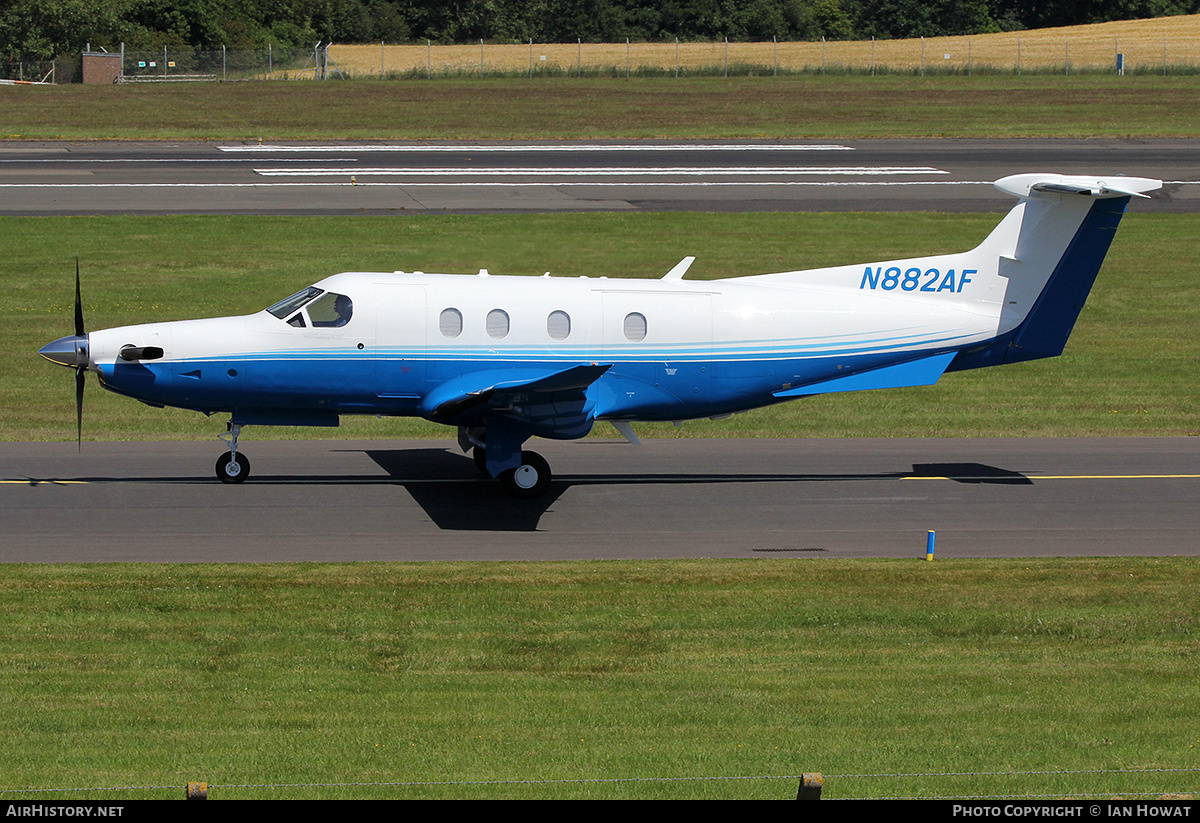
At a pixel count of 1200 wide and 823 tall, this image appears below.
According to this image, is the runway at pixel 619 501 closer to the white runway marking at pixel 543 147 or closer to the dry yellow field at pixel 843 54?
the white runway marking at pixel 543 147

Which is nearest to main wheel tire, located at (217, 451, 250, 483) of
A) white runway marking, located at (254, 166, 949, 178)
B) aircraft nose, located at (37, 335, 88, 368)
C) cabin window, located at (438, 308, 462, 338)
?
aircraft nose, located at (37, 335, 88, 368)

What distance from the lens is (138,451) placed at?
20453 mm

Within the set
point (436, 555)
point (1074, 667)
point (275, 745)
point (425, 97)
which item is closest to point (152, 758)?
point (275, 745)

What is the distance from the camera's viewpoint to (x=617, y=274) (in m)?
31.4

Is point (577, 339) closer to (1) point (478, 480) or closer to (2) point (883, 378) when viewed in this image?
(1) point (478, 480)

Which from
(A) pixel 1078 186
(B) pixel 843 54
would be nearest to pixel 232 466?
(A) pixel 1078 186

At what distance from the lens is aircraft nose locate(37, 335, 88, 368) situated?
17156 millimetres

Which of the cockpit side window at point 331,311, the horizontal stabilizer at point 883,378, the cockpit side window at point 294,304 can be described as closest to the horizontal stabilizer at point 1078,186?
the horizontal stabilizer at point 883,378

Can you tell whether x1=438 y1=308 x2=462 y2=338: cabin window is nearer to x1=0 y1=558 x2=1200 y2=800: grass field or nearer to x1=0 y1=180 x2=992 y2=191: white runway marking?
x1=0 y1=558 x2=1200 y2=800: grass field

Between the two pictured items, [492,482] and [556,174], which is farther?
[556,174]

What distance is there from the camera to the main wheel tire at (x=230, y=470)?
728 inches

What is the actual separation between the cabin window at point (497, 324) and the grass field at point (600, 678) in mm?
4159

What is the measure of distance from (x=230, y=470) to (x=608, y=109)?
47713mm

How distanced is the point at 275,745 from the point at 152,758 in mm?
847
